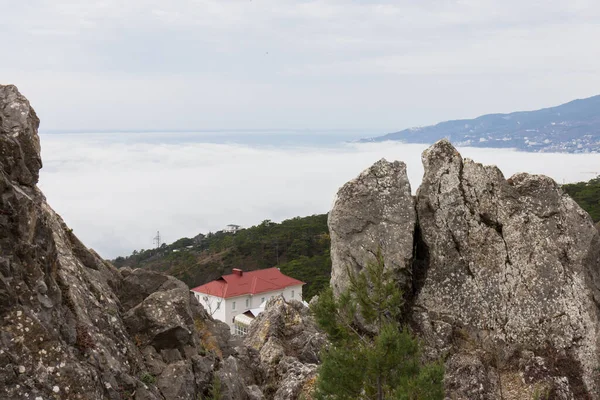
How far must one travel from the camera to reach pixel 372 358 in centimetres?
1133

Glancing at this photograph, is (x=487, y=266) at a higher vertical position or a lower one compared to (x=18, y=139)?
lower

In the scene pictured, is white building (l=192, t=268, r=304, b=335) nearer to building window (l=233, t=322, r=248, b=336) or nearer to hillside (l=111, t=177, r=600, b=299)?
hillside (l=111, t=177, r=600, b=299)

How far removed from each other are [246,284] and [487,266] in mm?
41707

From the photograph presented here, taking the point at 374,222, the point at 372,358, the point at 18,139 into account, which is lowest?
the point at 372,358

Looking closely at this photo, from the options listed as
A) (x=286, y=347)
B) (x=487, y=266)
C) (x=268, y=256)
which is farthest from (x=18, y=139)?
(x=268, y=256)

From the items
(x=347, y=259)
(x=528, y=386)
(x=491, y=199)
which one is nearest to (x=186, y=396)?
(x=347, y=259)

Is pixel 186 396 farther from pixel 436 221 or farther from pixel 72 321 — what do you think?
pixel 436 221

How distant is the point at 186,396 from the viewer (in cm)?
1171

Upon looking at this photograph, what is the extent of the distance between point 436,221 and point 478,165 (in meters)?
2.20

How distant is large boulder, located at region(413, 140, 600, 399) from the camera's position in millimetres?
15680

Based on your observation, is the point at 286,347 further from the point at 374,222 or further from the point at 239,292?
the point at 239,292

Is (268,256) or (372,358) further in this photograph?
(268,256)

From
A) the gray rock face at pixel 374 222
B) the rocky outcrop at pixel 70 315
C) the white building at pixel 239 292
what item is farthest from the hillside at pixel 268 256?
the rocky outcrop at pixel 70 315

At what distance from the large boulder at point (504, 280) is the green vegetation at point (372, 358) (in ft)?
15.5
